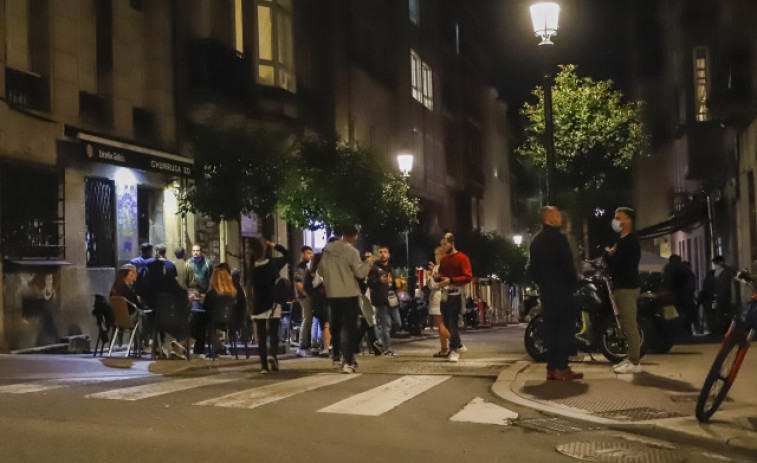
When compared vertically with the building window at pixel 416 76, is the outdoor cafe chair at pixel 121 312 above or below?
below

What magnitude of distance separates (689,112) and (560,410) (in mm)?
23264

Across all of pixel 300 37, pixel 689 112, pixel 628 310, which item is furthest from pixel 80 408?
pixel 689 112

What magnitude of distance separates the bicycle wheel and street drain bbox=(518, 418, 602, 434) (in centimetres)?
81

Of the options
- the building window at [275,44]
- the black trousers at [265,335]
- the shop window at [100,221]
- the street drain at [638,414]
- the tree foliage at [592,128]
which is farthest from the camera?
the tree foliage at [592,128]

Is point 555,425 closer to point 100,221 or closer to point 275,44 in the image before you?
point 100,221

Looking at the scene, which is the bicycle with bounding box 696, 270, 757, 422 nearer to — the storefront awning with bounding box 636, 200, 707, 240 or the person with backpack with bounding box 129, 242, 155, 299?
the person with backpack with bounding box 129, 242, 155, 299

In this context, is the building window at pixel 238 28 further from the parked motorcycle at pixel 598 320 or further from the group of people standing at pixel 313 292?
the parked motorcycle at pixel 598 320

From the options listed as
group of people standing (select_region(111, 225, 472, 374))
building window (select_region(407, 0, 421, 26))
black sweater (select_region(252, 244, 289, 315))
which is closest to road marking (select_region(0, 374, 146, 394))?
black sweater (select_region(252, 244, 289, 315))

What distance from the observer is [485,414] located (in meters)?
8.23

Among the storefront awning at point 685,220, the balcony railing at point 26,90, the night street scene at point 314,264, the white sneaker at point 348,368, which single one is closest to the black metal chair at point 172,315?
the night street scene at point 314,264

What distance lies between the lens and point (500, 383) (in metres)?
10.0

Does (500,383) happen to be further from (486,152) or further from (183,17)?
(486,152)

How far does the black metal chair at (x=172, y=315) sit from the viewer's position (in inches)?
534

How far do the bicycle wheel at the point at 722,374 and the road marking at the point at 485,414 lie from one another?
1.48m
